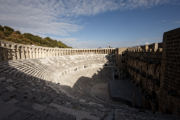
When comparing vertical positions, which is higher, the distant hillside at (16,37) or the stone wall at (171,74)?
the distant hillside at (16,37)

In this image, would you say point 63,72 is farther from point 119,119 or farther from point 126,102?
point 119,119

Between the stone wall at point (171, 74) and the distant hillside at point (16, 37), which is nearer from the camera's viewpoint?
the stone wall at point (171, 74)

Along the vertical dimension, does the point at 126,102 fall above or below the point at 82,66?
below

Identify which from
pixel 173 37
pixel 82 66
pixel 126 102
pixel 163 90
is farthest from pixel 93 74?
pixel 173 37

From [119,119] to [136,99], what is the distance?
785 centimetres

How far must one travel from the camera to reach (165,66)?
6.63 meters

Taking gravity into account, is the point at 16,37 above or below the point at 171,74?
above

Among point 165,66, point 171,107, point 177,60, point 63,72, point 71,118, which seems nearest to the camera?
point 71,118

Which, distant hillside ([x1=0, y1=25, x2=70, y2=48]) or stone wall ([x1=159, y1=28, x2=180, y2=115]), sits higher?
distant hillside ([x1=0, y1=25, x2=70, y2=48])

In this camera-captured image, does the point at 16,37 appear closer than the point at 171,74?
No

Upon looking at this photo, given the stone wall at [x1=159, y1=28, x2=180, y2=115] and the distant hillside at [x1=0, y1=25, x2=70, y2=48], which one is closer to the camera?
the stone wall at [x1=159, y1=28, x2=180, y2=115]

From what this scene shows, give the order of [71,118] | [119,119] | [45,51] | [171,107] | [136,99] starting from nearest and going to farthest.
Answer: [71,118], [119,119], [171,107], [136,99], [45,51]

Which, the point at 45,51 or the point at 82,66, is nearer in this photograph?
the point at 82,66

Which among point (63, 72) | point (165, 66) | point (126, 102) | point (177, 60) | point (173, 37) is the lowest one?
point (126, 102)
